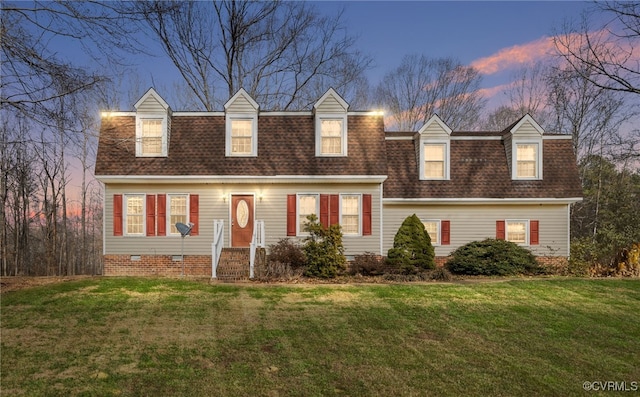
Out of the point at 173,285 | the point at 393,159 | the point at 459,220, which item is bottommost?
the point at 173,285

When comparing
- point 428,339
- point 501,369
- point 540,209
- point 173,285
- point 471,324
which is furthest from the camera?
point 540,209

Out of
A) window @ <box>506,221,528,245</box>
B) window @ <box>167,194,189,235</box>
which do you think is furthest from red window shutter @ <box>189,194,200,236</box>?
window @ <box>506,221,528,245</box>

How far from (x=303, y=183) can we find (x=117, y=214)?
7.44 meters

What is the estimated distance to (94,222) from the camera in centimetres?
3353

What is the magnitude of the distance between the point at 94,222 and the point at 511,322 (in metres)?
35.5

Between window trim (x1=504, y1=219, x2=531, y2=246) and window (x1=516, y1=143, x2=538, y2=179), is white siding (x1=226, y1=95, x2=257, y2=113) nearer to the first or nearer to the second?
window (x1=516, y1=143, x2=538, y2=179)

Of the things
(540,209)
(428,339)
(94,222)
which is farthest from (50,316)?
(94,222)

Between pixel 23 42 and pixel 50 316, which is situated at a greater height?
pixel 23 42

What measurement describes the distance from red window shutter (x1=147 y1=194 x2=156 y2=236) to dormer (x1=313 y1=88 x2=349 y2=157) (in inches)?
270

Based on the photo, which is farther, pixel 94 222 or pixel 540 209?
pixel 94 222

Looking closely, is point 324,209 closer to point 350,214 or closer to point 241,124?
point 350,214

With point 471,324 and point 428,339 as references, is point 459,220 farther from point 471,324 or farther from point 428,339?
point 428,339

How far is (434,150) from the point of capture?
16359 millimetres

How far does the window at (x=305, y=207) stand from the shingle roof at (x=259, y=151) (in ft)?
3.37
